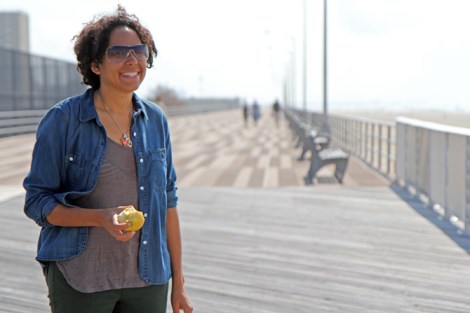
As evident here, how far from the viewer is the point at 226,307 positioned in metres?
5.49

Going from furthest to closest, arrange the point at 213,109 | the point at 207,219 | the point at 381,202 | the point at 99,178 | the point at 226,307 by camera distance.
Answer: the point at 213,109, the point at 381,202, the point at 207,219, the point at 226,307, the point at 99,178

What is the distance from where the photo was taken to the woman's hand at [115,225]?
2332mm

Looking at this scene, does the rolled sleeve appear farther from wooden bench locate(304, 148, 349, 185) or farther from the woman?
wooden bench locate(304, 148, 349, 185)

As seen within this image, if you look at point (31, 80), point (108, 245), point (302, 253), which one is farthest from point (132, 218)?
point (31, 80)

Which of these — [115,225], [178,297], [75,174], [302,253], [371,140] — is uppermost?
[75,174]

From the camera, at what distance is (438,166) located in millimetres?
10031

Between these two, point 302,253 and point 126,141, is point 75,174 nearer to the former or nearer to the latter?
point 126,141

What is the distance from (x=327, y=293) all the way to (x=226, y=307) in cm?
84

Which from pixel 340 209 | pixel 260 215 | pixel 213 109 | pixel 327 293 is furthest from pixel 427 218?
pixel 213 109

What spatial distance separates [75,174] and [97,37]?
0.45 metres

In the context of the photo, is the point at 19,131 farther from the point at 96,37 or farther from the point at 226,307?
the point at 96,37

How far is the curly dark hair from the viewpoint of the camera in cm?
261

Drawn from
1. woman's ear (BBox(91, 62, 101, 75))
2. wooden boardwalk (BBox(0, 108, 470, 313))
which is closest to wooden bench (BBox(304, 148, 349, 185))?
wooden boardwalk (BBox(0, 108, 470, 313))

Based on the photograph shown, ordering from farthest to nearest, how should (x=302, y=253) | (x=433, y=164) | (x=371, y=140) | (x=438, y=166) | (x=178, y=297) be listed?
1. (x=371, y=140)
2. (x=433, y=164)
3. (x=438, y=166)
4. (x=302, y=253)
5. (x=178, y=297)
